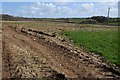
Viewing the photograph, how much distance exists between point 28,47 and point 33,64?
4.82 m

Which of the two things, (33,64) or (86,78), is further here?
(33,64)

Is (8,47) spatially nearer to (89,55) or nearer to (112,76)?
(89,55)

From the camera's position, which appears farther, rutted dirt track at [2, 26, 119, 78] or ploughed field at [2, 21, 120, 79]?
rutted dirt track at [2, 26, 119, 78]

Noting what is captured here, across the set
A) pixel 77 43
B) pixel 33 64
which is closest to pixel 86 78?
pixel 33 64

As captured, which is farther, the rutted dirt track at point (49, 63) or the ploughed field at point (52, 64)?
the rutted dirt track at point (49, 63)

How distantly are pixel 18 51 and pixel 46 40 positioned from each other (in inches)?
218

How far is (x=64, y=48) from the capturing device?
18516 mm

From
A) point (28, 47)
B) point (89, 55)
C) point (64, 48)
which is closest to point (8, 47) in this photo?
point (28, 47)

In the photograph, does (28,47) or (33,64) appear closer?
(33,64)

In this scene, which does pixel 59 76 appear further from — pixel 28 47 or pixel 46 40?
pixel 46 40

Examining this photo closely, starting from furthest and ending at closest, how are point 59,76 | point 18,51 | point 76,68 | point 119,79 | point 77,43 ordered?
1. point 77,43
2. point 18,51
3. point 76,68
4. point 119,79
5. point 59,76

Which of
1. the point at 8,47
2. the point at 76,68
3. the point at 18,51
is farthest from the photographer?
the point at 8,47

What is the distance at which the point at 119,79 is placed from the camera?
494 inches

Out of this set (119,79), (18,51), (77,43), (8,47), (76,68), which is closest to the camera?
(119,79)
